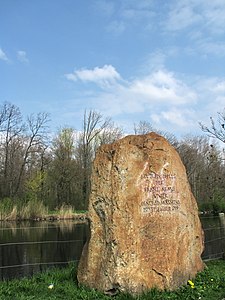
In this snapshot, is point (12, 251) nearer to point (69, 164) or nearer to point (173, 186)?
point (173, 186)

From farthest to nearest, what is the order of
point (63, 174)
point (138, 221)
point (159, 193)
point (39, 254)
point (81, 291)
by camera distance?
1. point (63, 174)
2. point (39, 254)
3. point (159, 193)
4. point (138, 221)
5. point (81, 291)

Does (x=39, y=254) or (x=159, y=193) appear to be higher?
(x=159, y=193)

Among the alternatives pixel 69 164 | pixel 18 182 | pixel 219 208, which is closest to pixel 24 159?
pixel 18 182

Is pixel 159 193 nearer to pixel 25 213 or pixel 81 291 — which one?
pixel 81 291

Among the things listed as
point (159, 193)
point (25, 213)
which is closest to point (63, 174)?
point (25, 213)

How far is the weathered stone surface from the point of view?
6.43m

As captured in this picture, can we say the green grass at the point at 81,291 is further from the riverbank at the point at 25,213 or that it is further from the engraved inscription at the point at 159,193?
the riverbank at the point at 25,213

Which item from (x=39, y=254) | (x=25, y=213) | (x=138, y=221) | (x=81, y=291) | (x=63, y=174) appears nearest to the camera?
(x=81, y=291)

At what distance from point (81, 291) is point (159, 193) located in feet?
6.76

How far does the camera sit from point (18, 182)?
1935 inches

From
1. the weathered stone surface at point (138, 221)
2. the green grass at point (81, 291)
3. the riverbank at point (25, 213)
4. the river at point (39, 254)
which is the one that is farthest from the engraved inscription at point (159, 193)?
the riverbank at point (25, 213)

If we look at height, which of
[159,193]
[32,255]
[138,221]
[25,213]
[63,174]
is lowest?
[32,255]

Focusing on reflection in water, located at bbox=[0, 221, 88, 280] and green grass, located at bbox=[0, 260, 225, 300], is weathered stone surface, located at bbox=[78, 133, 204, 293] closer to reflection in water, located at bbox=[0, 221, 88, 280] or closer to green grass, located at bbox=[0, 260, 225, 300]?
green grass, located at bbox=[0, 260, 225, 300]

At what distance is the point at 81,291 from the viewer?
6.41 metres
